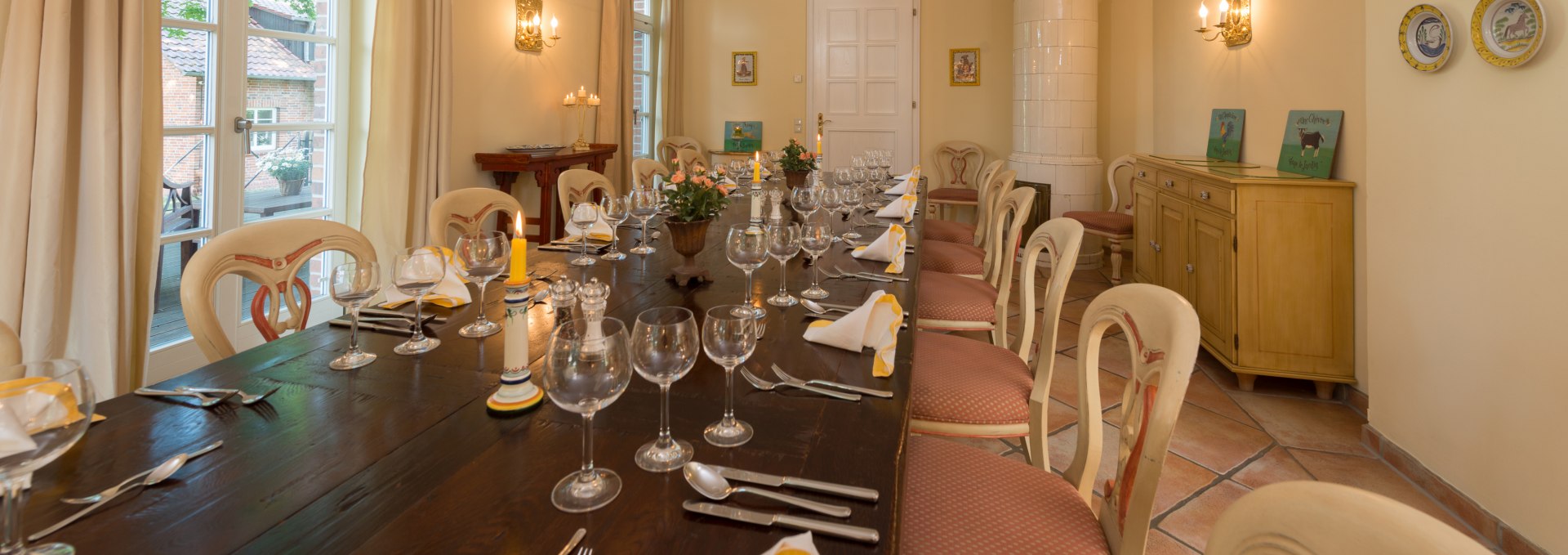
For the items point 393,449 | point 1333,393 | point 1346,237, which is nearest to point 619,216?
point 393,449

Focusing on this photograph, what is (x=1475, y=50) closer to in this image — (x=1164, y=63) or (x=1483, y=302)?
(x=1483, y=302)

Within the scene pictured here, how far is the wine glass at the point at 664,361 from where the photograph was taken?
968 mm

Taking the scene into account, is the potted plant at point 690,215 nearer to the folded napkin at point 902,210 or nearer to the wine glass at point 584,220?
the wine glass at point 584,220

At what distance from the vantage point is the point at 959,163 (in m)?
7.32

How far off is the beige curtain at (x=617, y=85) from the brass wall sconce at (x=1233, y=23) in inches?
161

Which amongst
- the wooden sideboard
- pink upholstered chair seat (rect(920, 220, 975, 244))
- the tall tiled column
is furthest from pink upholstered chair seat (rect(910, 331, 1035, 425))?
the tall tiled column

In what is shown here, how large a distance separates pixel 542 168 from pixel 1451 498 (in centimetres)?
434

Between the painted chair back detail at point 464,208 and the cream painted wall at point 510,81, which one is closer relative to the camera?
the painted chair back detail at point 464,208

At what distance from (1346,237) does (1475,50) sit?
105 cm

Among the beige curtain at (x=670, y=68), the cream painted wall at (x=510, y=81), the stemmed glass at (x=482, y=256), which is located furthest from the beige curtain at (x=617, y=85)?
the stemmed glass at (x=482, y=256)

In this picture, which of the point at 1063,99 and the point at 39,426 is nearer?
the point at 39,426

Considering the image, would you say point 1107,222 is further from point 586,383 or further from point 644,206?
point 586,383

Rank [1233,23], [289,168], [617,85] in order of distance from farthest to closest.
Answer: [617,85] → [1233,23] → [289,168]

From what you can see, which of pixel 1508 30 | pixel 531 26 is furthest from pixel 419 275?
pixel 531 26
